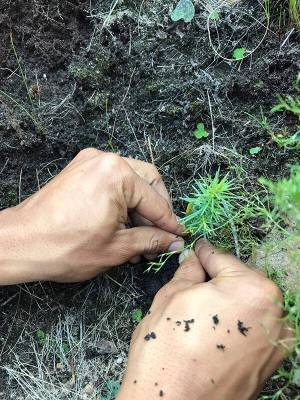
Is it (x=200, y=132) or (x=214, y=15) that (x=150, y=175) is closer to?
(x=200, y=132)

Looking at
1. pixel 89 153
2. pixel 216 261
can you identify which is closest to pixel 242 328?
pixel 216 261

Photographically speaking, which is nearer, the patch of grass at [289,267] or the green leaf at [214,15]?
the patch of grass at [289,267]

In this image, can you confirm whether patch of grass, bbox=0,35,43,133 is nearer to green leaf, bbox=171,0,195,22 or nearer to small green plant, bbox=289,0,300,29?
green leaf, bbox=171,0,195,22

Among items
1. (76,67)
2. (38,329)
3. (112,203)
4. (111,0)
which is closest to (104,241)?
(112,203)

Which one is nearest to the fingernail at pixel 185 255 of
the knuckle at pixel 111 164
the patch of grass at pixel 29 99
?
the knuckle at pixel 111 164

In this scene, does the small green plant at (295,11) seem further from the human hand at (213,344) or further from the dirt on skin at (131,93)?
the human hand at (213,344)

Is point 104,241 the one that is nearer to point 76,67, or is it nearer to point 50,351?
point 50,351
